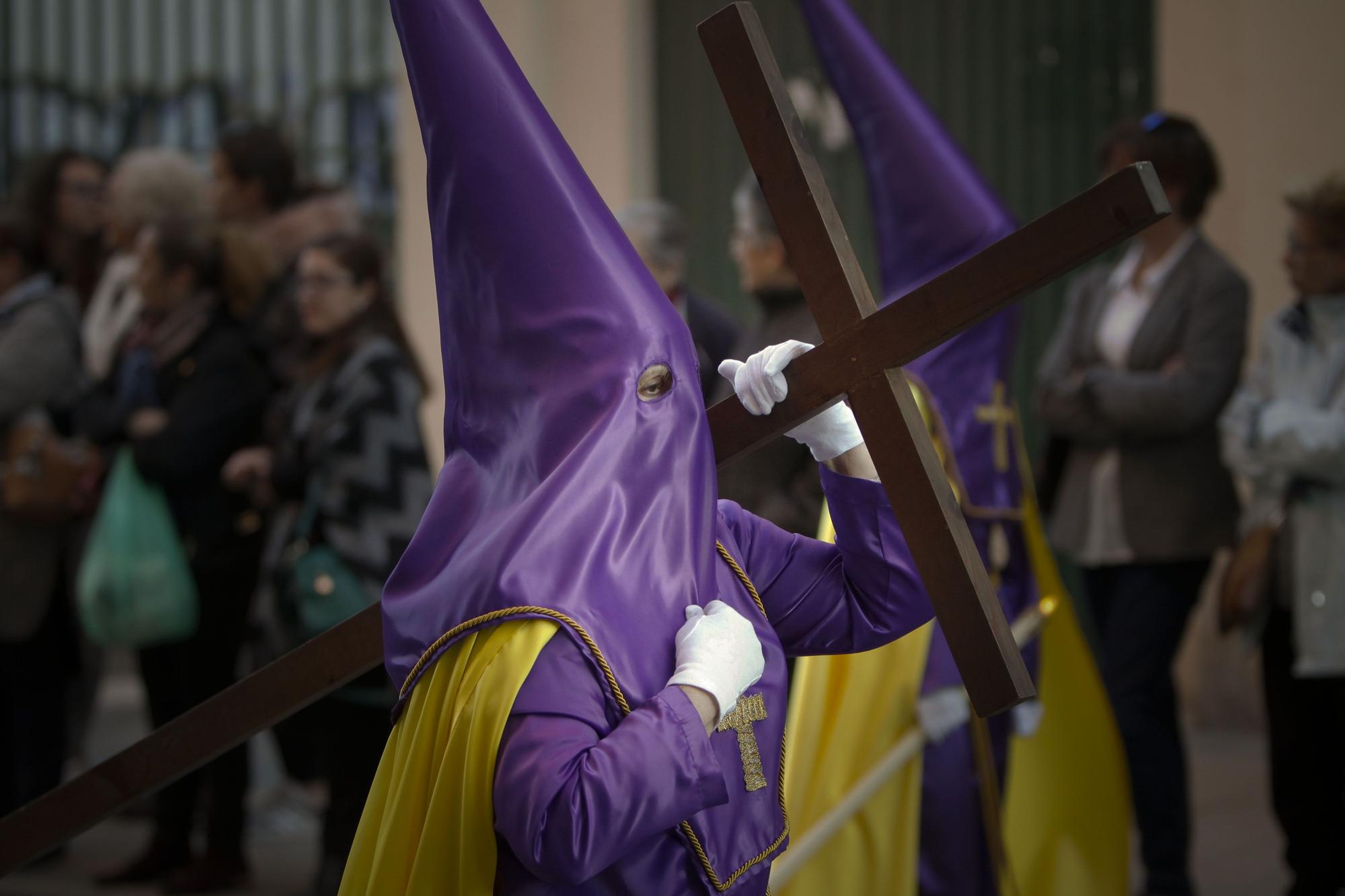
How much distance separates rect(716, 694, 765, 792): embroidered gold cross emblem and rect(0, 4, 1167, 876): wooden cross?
0.79ft

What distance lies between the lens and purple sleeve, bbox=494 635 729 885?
1.42 m

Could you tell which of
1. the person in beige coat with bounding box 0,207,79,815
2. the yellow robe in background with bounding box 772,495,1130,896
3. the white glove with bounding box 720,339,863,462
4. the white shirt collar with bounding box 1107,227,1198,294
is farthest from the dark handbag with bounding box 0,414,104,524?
the white glove with bounding box 720,339,863,462

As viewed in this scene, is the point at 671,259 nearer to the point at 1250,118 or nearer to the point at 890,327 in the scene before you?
the point at 890,327

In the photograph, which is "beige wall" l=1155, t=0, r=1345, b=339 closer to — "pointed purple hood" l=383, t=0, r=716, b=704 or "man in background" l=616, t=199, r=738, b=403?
"man in background" l=616, t=199, r=738, b=403

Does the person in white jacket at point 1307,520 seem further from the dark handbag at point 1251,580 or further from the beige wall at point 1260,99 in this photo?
the beige wall at point 1260,99

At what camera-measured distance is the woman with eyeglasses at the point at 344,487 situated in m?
3.47

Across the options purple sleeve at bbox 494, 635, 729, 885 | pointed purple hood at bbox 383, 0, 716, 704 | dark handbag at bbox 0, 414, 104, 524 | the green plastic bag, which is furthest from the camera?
dark handbag at bbox 0, 414, 104, 524

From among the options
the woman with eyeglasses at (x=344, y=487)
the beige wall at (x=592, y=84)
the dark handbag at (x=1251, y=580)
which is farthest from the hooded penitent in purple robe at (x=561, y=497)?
the beige wall at (x=592, y=84)

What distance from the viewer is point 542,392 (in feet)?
5.15

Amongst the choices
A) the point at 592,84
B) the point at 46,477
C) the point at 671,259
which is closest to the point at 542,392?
the point at 671,259

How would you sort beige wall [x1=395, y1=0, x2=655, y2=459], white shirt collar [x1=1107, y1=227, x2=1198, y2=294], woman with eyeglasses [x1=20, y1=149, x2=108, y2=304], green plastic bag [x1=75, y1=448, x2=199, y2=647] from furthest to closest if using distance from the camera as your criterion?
beige wall [x1=395, y1=0, x2=655, y2=459], woman with eyeglasses [x1=20, y1=149, x2=108, y2=304], green plastic bag [x1=75, y1=448, x2=199, y2=647], white shirt collar [x1=1107, y1=227, x2=1198, y2=294]

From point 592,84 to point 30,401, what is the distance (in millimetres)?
3063

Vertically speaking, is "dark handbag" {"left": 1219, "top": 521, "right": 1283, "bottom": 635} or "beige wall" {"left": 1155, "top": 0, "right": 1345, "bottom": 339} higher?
"beige wall" {"left": 1155, "top": 0, "right": 1345, "bottom": 339}

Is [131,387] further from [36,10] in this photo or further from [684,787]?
[36,10]
